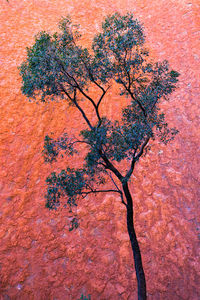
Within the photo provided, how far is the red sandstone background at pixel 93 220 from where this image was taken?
9648 millimetres

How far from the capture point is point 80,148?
13234 millimetres

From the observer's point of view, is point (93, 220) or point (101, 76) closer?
point (101, 76)

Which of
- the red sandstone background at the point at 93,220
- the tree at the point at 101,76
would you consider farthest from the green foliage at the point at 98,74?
the red sandstone background at the point at 93,220

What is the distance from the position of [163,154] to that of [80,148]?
4.76m

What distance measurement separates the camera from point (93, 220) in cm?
1112

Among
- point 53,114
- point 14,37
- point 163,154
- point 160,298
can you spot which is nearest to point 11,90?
point 53,114

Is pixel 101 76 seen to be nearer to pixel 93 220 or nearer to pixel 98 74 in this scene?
pixel 98 74

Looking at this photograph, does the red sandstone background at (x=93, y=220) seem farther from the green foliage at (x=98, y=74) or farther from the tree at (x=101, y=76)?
the green foliage at (x=98, y=74)

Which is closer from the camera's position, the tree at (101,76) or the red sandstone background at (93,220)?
the tree at (101,76)

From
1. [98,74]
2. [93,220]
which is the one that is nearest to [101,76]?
[98,74]

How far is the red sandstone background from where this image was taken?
9.65 metres

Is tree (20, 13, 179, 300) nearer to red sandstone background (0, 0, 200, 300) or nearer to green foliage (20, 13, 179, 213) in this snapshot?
green foliage (20, 13, 179, 213)

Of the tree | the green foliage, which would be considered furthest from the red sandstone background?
the green foliage

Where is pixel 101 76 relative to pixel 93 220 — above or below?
above
